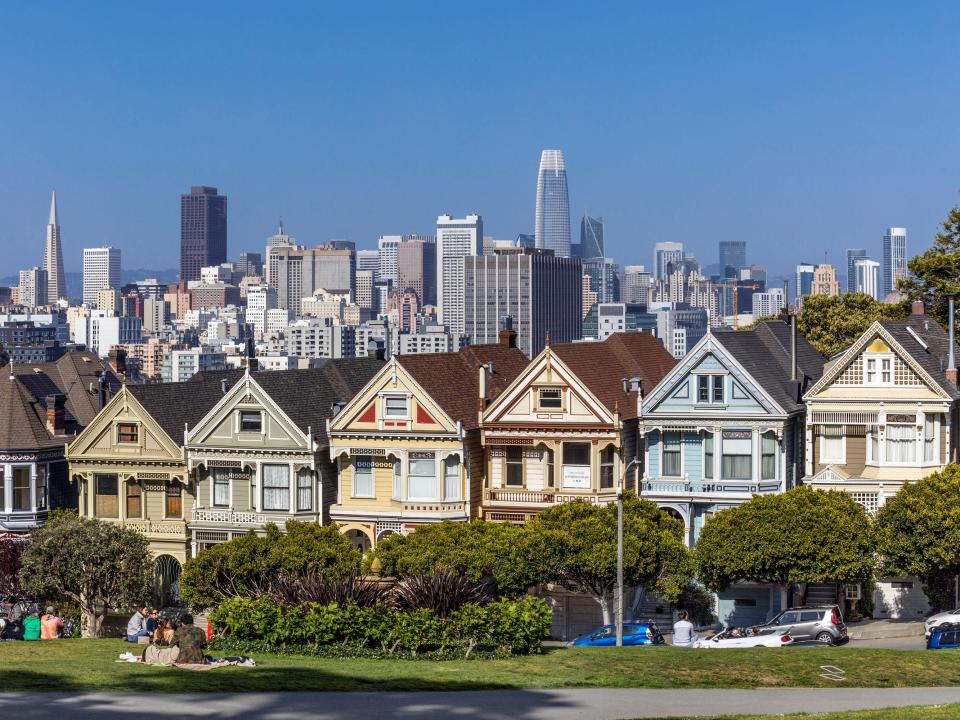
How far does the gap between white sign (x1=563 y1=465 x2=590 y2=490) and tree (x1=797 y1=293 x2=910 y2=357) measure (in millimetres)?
23527

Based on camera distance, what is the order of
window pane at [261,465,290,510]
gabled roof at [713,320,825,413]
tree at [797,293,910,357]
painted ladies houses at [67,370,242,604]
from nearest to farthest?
gabled roof at [713,320,825,413] → window pane at [261,465,290,510] → painted ladies houses at [67,370,242,604] → tree at [797,293,910,357]

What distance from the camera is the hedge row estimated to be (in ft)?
138

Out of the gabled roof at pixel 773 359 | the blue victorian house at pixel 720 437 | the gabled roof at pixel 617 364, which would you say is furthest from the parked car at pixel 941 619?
the gabled roof at pixel 617 364

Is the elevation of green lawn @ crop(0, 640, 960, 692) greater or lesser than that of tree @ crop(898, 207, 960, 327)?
lesser

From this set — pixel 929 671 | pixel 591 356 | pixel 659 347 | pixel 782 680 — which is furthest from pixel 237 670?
pixel 659 347

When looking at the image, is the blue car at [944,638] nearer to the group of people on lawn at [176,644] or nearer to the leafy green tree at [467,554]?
the leafy green tree at [467,554]

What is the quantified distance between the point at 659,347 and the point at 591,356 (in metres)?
6.06

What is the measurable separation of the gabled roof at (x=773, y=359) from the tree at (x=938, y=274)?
9.56 metres

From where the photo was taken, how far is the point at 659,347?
67.1 m

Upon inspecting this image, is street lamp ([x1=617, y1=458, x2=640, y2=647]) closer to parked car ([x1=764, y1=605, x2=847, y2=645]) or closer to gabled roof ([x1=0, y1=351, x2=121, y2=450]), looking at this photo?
parked car ([x1=764, y1=605, x2=847, y2=645])

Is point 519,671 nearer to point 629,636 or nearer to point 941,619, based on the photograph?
point 629,636

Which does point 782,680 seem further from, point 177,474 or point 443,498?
point 177,474

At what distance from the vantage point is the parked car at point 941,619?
49.5 meters

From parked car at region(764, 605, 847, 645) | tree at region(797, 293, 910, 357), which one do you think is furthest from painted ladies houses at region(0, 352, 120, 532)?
tree at region(797, 293, 910, 357)
